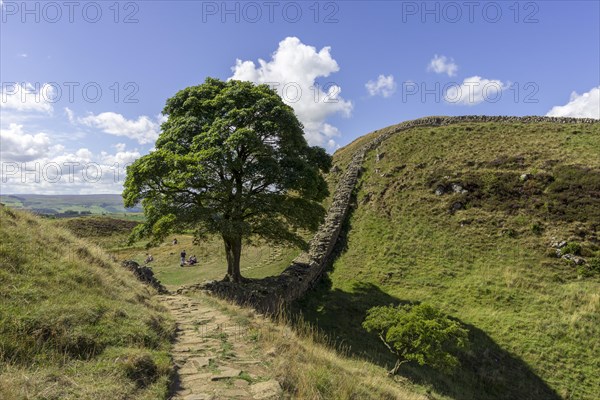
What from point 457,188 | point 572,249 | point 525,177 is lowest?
point 572,249

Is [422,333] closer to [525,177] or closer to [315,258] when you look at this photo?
[315,258]

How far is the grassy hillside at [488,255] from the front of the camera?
17.0m

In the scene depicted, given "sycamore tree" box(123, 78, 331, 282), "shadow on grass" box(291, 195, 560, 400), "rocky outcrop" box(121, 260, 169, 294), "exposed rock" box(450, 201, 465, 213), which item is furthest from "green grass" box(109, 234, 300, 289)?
"exposed rock" box(450, 201, 465, 213)

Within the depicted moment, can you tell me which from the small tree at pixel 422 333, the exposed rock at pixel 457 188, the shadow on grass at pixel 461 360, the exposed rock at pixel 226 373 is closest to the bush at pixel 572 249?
the exposed rock at pixel 457 188

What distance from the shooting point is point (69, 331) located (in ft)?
23.7

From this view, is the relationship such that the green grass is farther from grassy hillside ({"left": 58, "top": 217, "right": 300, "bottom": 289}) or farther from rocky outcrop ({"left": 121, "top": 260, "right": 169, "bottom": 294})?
rocky outcrop ({"left": 121, "top": 260, "right": 169, "bottom": 294})

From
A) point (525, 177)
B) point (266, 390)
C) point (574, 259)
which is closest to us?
point (266, 390)

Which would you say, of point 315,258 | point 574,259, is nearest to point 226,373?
point 315,258

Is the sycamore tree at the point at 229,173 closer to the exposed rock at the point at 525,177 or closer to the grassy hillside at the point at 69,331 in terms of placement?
the grassy hillside at the point at 69,331

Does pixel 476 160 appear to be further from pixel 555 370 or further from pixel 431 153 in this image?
pixel 555 370

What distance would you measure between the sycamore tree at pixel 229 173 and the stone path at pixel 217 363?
671 centimetres

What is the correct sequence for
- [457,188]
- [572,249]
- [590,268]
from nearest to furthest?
[590,268] < [572,249] < [457,188]

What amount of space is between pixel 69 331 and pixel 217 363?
10.4 ft

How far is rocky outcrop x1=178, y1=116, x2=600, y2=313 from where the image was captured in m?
17.8
